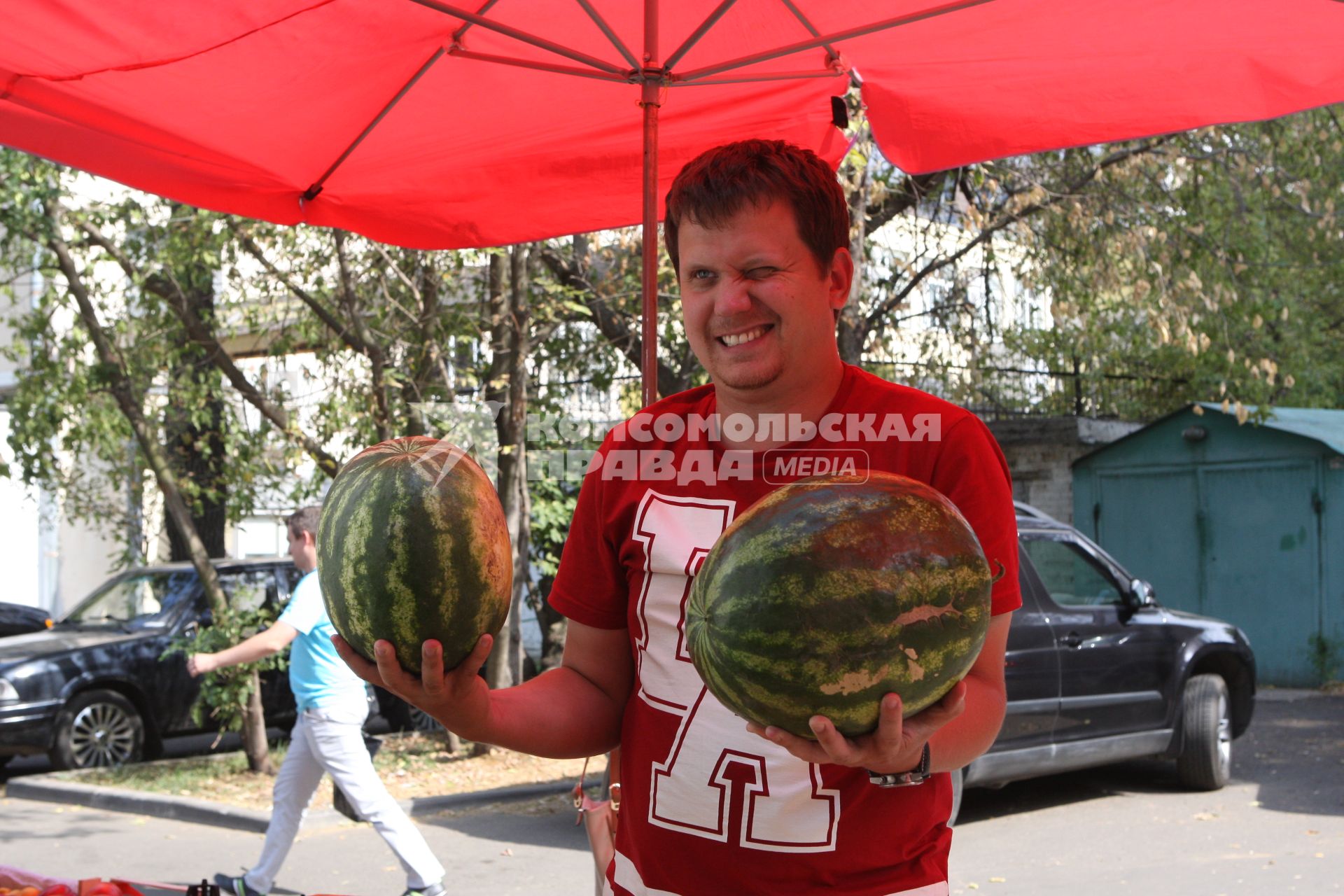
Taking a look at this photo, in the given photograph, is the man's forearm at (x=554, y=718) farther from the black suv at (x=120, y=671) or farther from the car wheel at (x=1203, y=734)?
the black suv at (x=120, y=671)

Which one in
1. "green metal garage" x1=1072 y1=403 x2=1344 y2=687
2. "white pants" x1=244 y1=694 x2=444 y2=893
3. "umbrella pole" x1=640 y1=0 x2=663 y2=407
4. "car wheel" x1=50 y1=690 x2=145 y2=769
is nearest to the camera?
"umbrella pole" x1=640 y1=0 x2=663 y2=407

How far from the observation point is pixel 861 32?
10.4 ft

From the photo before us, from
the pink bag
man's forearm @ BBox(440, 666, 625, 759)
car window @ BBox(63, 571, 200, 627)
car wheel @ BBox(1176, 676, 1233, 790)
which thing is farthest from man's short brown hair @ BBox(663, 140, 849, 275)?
car window @ BBox(63, 571, 200, 627)

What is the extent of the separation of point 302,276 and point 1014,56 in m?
8.28

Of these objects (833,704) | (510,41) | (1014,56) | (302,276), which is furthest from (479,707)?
(302,276)

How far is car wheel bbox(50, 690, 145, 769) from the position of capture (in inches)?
414

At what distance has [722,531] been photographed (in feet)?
7.25

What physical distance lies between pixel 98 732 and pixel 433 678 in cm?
1020

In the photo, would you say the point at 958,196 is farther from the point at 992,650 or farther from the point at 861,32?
the point at 992,650

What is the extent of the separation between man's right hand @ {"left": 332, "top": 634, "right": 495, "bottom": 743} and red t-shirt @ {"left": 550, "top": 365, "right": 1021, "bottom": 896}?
369mm

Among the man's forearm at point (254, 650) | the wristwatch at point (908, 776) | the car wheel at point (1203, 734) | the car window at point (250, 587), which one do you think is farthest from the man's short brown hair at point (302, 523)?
the car wheel at point (1203, 734)

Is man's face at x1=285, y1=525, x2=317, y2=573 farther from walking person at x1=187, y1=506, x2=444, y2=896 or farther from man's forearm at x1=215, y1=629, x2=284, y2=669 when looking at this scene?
man's forearm at x1=215, y1=629, x2=284, y2=669

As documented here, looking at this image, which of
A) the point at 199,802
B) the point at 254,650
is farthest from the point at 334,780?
the point at 199,802

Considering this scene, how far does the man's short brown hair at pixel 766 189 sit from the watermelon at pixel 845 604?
649mm
